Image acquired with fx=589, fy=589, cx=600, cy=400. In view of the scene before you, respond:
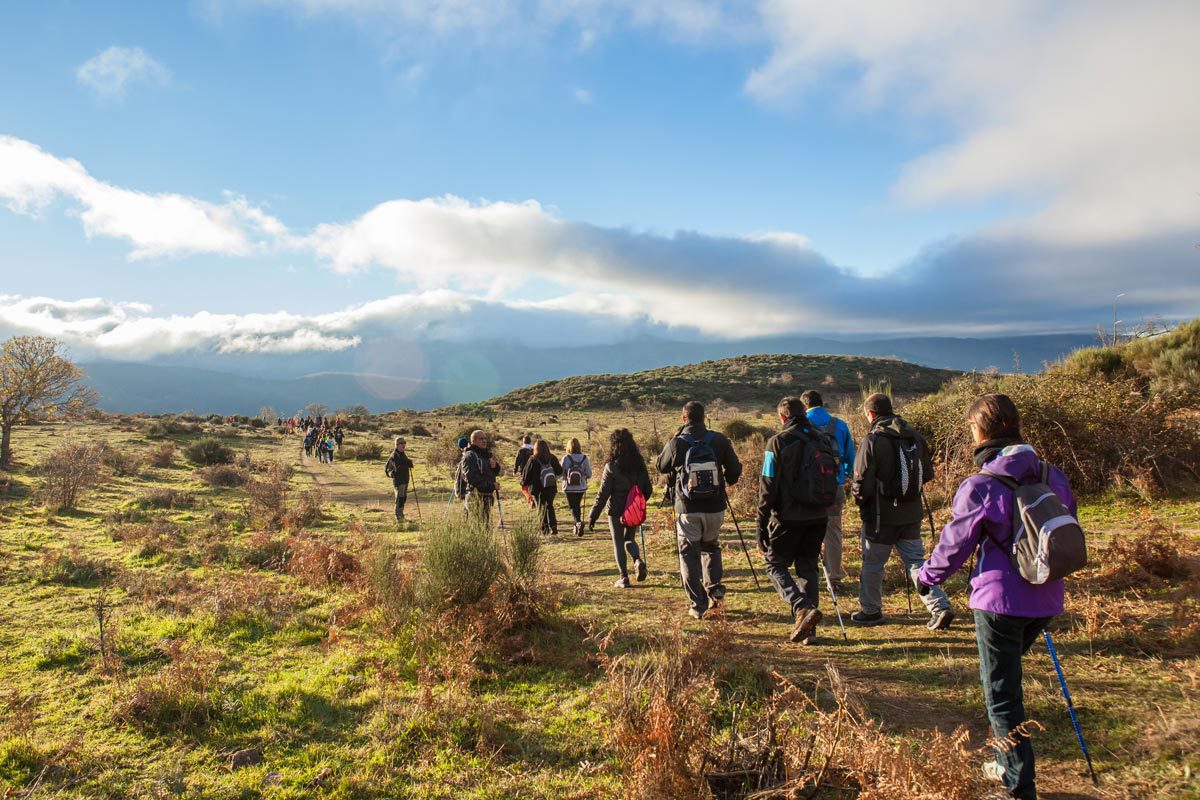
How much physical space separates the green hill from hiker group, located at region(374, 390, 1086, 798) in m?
42.6

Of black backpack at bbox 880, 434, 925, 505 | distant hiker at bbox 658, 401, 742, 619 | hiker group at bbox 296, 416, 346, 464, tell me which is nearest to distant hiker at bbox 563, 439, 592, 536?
distant hiker at bbox 658, 401, 742, 619

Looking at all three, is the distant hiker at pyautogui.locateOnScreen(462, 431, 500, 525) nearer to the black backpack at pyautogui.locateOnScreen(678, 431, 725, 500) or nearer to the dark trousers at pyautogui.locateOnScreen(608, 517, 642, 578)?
the dark trousers at pyautogui.locateOnScreen(608, 517, 642, 578)

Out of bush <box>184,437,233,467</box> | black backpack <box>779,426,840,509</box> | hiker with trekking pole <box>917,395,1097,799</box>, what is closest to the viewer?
hiker with trekking pole <box>917,395,1097,799</box>

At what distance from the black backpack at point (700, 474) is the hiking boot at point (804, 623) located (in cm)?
135

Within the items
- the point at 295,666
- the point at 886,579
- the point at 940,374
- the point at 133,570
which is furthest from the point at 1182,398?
the point at 940,374

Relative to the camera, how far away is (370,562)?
7535 millimetres

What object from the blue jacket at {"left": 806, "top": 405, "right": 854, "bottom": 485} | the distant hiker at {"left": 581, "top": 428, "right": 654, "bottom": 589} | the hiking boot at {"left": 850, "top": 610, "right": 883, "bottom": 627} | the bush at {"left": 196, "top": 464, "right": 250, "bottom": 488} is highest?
the blue jacket at {"left": 806, "top": 405, "right": 854, "bottom": 485}

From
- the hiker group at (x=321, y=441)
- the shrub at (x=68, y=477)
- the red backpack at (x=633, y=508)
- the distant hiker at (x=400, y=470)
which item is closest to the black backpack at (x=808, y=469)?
the red backpack at (x=633, y=508)

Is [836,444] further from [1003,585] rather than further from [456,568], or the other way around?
[456,568]

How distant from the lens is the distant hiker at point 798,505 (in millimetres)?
5516

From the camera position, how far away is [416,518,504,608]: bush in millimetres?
6180

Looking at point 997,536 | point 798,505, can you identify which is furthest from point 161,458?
point 997,536

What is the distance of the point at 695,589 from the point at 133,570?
9.24 meters

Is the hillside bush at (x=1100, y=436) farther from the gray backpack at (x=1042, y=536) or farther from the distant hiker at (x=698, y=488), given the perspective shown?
the gray backpack at (x=1042, y=536)
